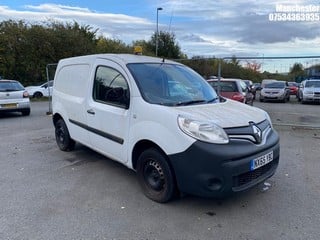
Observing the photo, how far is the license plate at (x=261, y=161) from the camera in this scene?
12.2 ft

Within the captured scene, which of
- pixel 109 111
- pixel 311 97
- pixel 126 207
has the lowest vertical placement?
pixel 126 207

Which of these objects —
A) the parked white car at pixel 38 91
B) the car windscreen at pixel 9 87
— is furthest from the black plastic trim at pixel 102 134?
the parked white car at pixel 38 91

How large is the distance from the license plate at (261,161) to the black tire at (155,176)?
36.5 inches

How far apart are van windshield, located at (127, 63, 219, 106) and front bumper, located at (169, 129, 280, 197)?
914 millimetres

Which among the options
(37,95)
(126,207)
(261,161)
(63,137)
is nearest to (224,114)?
(261,161)

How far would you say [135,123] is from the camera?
13.9ft

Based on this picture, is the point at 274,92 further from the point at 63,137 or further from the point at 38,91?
the point at 63,137

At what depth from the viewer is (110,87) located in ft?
15.8

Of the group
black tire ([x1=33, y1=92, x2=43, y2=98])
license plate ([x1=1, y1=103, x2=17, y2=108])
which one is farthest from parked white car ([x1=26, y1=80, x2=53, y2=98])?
license plate ([x1=1, y1=103, x2=17, y2=108])

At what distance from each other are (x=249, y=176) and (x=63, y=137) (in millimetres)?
3999

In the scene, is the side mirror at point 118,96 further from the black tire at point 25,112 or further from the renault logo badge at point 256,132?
the black tire at point 25,112

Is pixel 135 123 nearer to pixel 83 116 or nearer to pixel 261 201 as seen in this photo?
pixel 83 116

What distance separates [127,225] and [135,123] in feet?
4.25

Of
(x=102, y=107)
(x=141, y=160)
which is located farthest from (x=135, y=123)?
(x=102, y=107)
